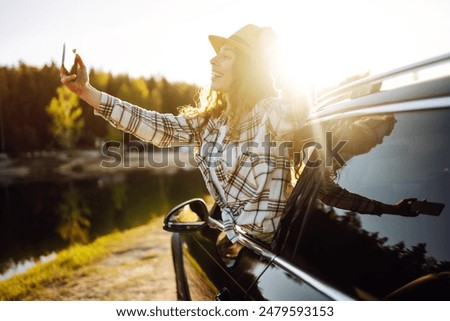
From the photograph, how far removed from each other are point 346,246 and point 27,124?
42.2 meters

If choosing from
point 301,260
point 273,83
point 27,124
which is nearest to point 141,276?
point 273,83

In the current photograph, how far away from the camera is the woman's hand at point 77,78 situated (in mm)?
2263

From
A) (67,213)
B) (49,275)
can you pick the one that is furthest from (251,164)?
(67,213)

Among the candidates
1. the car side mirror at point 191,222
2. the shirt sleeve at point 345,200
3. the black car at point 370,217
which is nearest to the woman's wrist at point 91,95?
the car side mirror at point 191,222

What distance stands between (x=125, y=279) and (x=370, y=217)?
525cm

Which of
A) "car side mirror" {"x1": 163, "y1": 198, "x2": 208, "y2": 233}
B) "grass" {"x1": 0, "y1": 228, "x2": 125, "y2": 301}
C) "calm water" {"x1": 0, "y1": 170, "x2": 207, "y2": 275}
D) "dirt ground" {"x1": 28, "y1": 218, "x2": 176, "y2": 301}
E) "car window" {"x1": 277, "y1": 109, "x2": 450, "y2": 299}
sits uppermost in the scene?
"car window" {"x1": 277, "y1": 109, "x2": 450, "y2": 299}

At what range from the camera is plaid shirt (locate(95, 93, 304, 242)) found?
2.01 metres

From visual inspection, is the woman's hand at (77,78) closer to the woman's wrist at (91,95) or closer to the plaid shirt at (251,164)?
the woman's wrist at (91,95)

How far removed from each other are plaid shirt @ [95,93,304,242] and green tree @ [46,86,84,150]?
4827 cm

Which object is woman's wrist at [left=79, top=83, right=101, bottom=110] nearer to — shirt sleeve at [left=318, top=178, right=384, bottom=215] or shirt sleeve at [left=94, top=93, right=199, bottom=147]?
shirt sleeve at [left=94, top=93, right=199, bottom=147]

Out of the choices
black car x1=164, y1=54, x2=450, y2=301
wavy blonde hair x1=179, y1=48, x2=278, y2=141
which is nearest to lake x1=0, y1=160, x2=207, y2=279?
wavy blonde hair x1=179, y1=48, x2=278, y2=141

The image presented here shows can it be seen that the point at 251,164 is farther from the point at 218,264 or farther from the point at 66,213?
the point at 66,213

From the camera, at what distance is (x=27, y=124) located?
1555 inches
